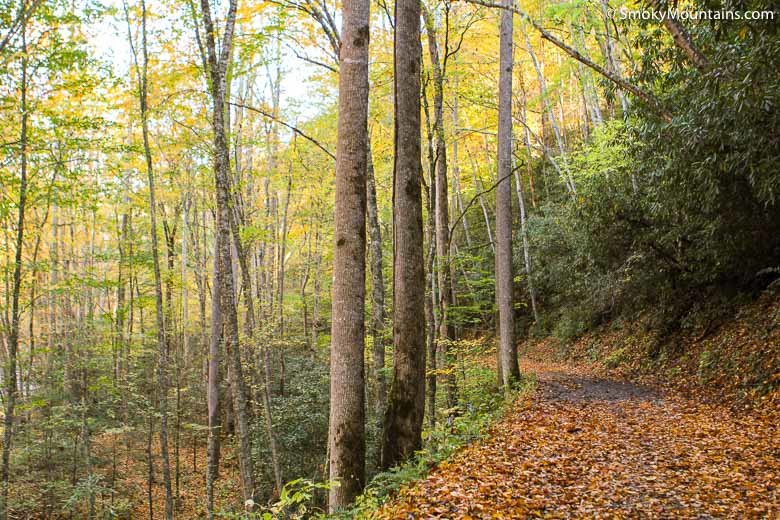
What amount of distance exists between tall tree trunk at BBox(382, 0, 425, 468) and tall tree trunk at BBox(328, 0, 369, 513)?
0.80m

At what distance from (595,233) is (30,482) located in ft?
52.9

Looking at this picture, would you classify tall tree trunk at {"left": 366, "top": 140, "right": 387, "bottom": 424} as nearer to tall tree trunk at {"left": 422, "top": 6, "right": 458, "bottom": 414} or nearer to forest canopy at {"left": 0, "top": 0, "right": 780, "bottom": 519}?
forest canopy at {"left": 0, "top": 0, "right": 780, "bottom": 519}

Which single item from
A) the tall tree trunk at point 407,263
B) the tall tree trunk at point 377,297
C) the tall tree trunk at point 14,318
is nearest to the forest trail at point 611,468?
the tall tree trunk at point 407,263

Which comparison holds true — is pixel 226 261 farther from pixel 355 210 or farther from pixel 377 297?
pixel 355 210

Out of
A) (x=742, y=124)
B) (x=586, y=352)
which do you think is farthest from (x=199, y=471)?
(x=742, y=124)

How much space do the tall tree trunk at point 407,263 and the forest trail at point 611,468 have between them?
2.06 feet

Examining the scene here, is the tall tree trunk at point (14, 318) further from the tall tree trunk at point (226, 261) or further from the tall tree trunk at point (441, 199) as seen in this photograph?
the tall tree trunk at point (441, 199)

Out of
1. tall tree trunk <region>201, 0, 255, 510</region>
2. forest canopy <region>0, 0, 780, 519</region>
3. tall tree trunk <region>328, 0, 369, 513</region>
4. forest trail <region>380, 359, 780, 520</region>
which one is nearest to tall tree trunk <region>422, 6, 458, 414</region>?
forest canopy <region>0, 0, 780, 519</region>

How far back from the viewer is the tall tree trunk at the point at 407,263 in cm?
543

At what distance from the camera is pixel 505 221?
10.1m

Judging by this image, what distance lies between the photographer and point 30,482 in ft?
41.4

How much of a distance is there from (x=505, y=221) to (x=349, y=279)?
623 cm

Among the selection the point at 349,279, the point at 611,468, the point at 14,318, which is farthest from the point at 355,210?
the point at 14,318

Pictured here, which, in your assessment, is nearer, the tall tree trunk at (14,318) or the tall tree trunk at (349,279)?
the tall tree trunk at (349,279)
